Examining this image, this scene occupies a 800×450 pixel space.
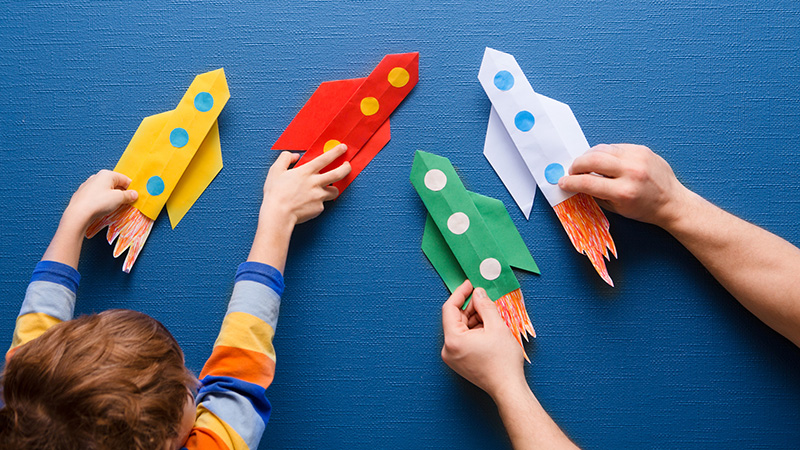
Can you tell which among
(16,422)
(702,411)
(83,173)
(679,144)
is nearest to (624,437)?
(702,411)

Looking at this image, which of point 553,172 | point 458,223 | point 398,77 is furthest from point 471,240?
point 398,77

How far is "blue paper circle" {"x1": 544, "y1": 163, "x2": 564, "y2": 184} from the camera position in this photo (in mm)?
702

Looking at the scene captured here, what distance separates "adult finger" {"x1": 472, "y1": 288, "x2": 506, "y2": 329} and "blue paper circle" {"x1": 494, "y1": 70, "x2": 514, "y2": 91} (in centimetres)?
28

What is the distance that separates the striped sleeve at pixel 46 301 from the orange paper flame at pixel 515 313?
57 cm

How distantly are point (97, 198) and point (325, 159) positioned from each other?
1.04 feet

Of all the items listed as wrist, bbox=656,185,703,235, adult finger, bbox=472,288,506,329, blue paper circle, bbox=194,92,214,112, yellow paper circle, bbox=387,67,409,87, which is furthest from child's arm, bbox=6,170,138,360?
wrist, bbox=656,185,703,235

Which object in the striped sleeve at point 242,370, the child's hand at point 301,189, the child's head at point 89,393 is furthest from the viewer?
the child's hand at point 301,189

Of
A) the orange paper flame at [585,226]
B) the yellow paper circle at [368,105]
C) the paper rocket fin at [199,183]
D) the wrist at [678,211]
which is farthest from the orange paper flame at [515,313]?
the paper rocket fin at [199,183]

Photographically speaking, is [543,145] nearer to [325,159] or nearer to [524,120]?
[524,120]

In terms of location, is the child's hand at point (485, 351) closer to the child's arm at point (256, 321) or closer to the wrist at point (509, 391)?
the wrist at point (509, 391)

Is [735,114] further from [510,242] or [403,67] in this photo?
[403,67]

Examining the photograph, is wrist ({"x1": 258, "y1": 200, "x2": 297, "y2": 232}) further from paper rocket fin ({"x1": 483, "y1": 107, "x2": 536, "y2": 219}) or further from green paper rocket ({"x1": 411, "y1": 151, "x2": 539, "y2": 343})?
paper rocket fin ({"x1": 483, "y1": 107, "x2": 536, "y2": 219})

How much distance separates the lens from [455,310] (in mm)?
693

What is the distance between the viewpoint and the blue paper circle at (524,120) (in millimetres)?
708
